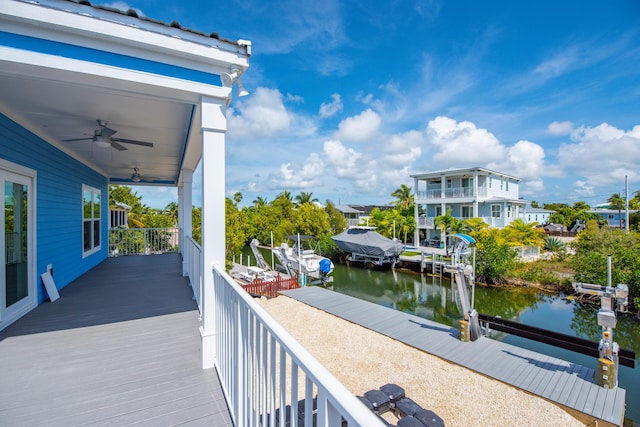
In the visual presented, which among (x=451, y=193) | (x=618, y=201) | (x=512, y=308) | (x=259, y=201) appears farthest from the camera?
(x=259, y=201)

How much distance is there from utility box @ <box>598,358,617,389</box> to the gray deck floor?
5371 mm

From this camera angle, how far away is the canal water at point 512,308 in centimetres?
704

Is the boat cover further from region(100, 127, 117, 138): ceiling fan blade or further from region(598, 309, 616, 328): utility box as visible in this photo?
region(100, 127, 117, 138): ceiling fan blade

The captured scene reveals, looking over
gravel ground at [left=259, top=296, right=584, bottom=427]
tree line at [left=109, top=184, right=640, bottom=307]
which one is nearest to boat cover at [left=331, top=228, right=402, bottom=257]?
tree line at [left=109, top=184, right=640, bottom=307]

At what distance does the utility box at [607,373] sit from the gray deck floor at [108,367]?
17.6 ft

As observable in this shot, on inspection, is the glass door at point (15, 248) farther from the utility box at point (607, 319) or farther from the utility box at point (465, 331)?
the utility box at point (607, 319)

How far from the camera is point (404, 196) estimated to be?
95.6 feet

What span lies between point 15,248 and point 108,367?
2.67 meters

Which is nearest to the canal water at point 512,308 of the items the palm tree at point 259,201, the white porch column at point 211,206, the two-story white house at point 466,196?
the white porch column at point 211,206

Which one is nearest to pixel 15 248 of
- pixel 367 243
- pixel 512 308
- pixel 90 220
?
pixel 90 220

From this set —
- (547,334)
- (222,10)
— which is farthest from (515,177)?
(222,10)

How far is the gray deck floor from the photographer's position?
2008 mm

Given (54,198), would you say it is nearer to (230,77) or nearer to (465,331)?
(230,77)

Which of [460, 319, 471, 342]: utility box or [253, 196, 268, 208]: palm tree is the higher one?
[253, 196, 268, 208]: palm tree
